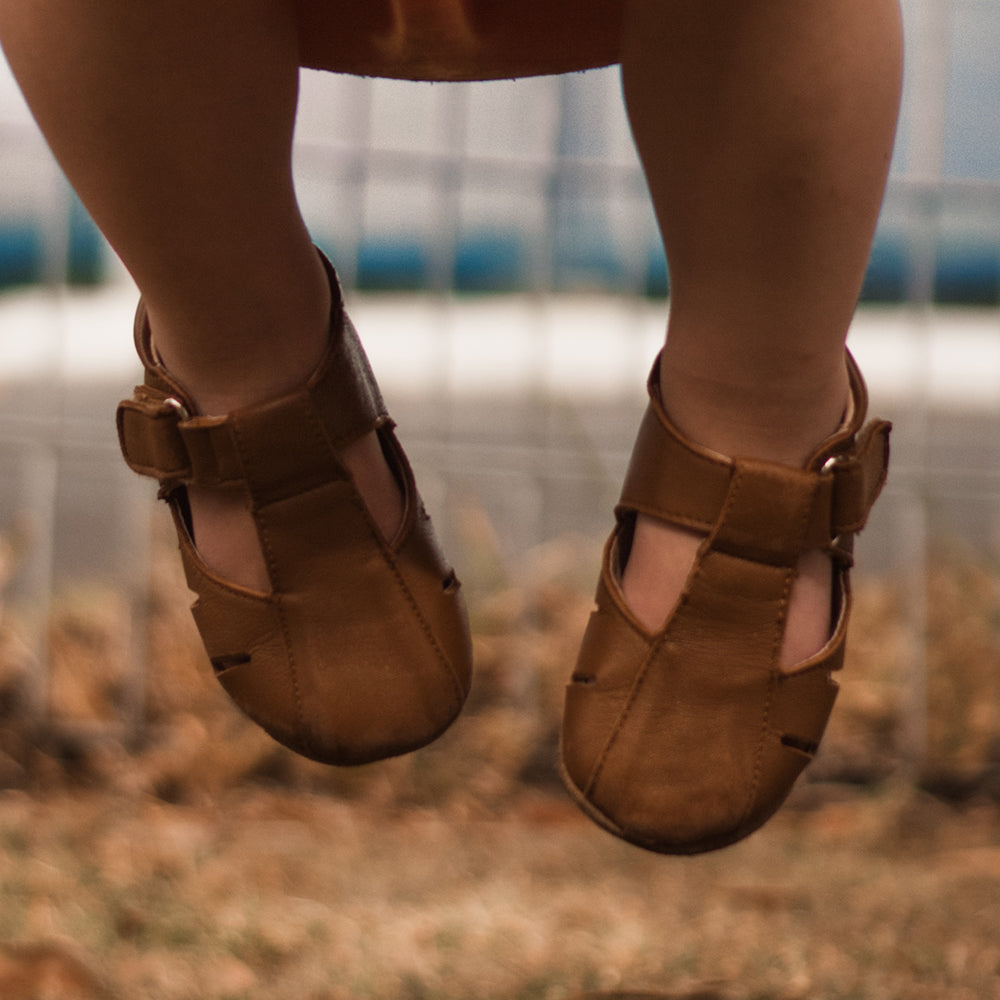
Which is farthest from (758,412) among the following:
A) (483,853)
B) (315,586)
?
(483,853)

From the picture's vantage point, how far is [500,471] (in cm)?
301

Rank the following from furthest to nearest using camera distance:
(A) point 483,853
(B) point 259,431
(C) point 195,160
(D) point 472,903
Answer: (A) point 483,853 → (D) point 472,903 → (B) point 259,431 → (C) point 195,160

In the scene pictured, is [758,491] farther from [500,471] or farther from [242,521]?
[500,471]

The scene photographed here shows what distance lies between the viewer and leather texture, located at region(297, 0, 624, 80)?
832mm

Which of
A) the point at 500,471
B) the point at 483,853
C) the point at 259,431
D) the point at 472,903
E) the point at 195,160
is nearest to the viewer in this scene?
the point at 195,160

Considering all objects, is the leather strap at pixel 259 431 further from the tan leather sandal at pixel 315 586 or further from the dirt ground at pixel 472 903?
the dirt ground at pixel 472 903

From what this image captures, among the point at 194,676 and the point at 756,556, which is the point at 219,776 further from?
the point at 756,556

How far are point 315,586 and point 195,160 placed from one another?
0.28m

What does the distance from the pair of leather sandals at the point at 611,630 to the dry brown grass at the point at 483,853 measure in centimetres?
99

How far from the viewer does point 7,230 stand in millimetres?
2982

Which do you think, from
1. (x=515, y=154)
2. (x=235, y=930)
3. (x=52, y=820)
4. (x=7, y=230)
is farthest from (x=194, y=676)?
(x=515, y=154)

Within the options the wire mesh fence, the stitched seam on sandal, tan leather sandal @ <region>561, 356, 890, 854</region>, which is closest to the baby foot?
the stitched seam on sandal

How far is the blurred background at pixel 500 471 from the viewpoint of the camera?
281 cm

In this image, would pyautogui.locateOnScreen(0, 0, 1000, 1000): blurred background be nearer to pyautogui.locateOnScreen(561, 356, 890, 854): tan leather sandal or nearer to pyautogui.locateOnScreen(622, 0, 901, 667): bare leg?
pyautogui.locateOnScreen(561, 356, 890, 854): tan leather sandal
